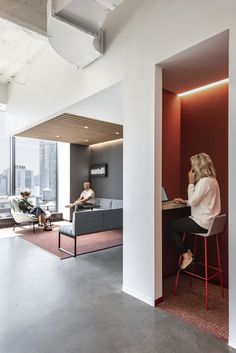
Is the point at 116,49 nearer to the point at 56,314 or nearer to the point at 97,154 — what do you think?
the point at 56,314

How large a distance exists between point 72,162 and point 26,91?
308 cm

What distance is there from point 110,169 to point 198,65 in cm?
544

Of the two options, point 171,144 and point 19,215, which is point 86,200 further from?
point 171,144

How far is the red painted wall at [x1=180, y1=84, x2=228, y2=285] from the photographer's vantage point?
3072 mm

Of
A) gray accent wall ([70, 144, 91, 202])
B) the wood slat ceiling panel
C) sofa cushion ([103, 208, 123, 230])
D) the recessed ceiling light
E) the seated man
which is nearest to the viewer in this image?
sofa cushion ([103, 208, 123, 230])

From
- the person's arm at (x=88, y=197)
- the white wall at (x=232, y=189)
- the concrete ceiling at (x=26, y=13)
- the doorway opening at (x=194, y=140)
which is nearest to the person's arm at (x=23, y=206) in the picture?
the person's arm at (x=88, y=197)

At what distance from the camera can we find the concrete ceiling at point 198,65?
2.23 meters

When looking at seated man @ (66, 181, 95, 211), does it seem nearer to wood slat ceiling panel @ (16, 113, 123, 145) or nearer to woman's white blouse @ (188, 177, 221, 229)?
wood slat ceiling panel @ (16, 113, 123, 145)

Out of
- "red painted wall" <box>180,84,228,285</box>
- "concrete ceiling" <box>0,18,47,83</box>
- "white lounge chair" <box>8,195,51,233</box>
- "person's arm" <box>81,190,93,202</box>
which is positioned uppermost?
"concrete ceiling" <box>0,18,47,83</box>

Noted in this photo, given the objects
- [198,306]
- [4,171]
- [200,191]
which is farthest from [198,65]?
[4,171]

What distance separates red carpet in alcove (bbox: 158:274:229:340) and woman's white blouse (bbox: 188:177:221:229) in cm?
87

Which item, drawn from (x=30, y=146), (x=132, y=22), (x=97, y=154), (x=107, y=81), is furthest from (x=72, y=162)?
(x=132, y=22)

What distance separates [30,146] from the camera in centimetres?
812

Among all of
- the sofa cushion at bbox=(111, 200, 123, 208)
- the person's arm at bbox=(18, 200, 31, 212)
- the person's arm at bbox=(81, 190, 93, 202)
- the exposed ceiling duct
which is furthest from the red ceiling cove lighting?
the person's arm at bbox=(18, 200, 31, 212)
